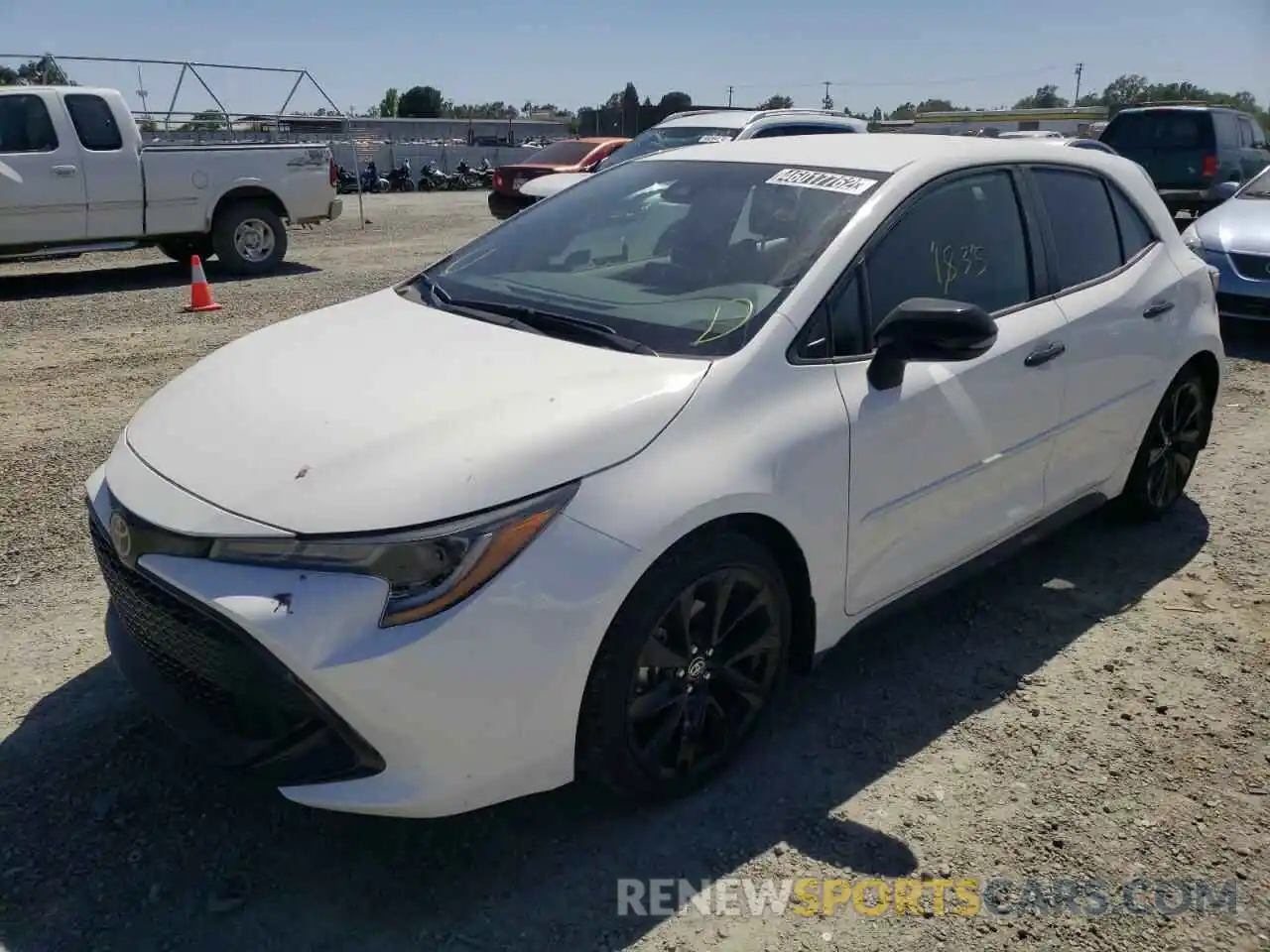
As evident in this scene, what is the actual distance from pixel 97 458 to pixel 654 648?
4.04 m

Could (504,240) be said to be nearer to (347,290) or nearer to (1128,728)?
(1128,728)

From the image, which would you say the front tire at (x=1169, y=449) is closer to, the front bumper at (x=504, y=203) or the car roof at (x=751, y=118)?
the car roof at (x=751, y=118)

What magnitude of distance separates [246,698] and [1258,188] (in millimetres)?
9934

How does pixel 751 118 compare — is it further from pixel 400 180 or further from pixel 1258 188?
pixel 400 180

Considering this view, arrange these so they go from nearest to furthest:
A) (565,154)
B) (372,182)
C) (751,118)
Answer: (751,118) → (565,154) → (372,182)

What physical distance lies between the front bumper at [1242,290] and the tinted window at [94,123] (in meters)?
10.4

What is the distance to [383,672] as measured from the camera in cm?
220

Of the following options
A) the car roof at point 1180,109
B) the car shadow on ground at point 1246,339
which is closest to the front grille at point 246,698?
the car shadow on ground at point 1246,339

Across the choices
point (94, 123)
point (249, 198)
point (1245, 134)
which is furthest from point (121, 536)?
point (1245, 134)

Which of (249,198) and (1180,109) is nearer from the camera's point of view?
(249,198)

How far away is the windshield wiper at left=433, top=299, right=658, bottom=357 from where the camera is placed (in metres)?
2.91

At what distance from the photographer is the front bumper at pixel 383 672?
2203mm

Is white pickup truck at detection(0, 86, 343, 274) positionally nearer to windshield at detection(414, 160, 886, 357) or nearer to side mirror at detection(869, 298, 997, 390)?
windshield at detection(414, 160, 886, 357)

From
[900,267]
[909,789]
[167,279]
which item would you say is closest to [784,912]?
[909,789]
